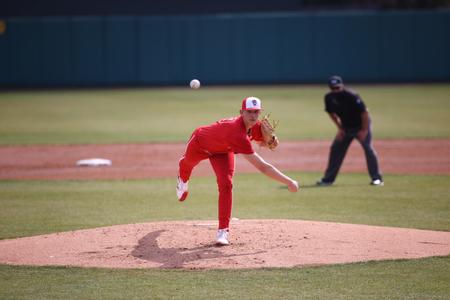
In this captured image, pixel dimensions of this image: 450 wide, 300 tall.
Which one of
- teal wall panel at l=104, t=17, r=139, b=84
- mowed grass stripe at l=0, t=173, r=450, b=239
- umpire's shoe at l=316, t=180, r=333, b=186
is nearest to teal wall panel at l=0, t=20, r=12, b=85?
teal wall panel at l=104, t=17, r=139, b=84

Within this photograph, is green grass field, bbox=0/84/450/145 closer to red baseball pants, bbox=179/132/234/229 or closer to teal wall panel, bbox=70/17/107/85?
teal wall panel, bbox=70/17/107/85

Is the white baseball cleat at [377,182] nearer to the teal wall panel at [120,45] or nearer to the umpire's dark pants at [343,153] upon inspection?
the umpire's dark pants at [343,153]

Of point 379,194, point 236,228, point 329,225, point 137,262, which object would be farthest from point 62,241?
point 379,194

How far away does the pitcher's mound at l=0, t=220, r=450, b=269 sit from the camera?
8328 mm

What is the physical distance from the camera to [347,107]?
1376 centimetres

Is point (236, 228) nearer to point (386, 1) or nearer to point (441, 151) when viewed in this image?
point (441, 151)

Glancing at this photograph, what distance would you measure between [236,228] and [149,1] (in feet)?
108

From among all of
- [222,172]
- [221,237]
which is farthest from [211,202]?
[222,172]

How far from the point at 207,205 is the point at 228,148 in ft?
12.6

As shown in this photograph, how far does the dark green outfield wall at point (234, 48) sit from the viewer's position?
119 feet

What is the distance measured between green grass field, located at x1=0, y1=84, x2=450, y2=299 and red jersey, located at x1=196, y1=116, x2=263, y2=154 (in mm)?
1416

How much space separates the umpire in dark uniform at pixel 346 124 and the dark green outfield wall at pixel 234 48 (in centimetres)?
2326

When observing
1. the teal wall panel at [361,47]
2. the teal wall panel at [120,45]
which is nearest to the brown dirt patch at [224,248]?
the teal wall panel at [120,45]

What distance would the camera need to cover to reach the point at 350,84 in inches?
1468
